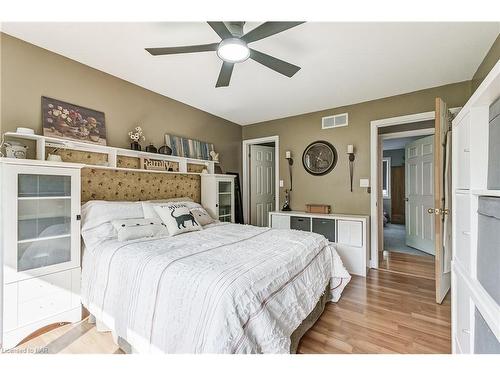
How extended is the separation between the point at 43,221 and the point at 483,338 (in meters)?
2.94

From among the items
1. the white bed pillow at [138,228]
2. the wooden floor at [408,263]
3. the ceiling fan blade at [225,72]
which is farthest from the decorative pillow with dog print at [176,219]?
the wooden floor at [408,263]

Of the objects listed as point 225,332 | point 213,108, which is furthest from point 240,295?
point 213,108

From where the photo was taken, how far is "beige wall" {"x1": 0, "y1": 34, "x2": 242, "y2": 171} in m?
1.97

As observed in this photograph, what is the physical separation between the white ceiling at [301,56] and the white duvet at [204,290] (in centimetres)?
179

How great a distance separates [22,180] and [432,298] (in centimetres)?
396

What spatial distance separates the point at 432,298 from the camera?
243 cm

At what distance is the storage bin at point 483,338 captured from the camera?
0.94 metres

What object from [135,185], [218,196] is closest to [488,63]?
[218,196]

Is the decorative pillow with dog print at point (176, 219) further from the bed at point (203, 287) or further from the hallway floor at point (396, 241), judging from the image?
the hallway floor at point (396, 241)

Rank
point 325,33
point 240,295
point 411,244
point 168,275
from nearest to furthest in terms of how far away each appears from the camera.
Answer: point 240,295 < point 168,275 < point 325,33 < point 411,244

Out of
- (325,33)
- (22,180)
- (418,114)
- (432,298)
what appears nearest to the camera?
(22,180)
